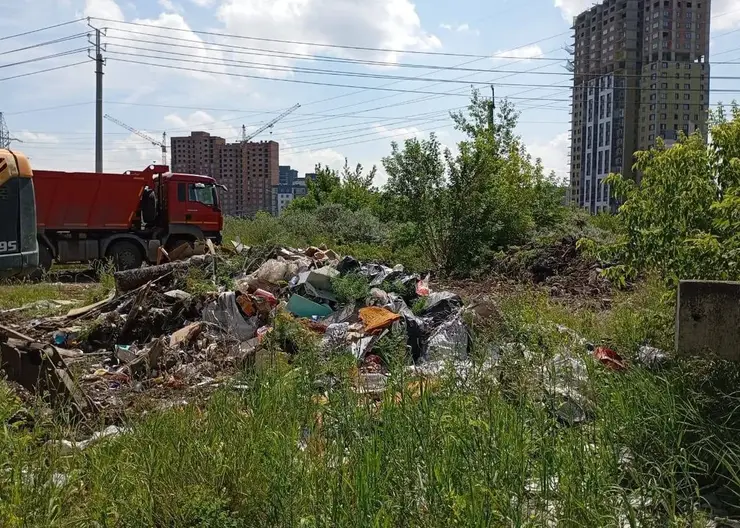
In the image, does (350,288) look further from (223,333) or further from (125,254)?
(125,254)

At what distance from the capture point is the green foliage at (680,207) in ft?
17.5

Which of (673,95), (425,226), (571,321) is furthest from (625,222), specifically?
(673,95)

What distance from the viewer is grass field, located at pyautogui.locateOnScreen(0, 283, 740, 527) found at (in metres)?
2.79

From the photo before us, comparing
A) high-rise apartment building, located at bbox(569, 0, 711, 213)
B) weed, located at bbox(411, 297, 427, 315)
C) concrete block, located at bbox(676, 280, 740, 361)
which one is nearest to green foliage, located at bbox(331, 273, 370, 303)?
weed, located at bbox(411, 297, 427, 315)

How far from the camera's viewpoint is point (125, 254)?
1764 cm

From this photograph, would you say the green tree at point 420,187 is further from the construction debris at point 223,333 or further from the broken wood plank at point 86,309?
the broken wood plank at point 86,309

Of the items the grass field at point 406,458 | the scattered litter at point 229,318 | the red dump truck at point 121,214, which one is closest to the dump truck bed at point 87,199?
the red dump truck at point 121,214

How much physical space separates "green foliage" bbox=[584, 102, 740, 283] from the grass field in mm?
Result: 1220

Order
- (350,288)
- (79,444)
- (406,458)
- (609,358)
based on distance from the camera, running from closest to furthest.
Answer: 1. (406,458)
2. (79,444)
3. (609,358)
4. (350,288)

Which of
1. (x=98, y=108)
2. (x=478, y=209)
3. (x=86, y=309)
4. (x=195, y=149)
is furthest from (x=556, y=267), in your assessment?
(x=195, y=149)

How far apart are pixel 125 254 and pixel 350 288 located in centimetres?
1101

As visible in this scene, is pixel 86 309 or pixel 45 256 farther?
pixel 45 256

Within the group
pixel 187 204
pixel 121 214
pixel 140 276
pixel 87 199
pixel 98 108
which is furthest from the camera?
pixel 98 108

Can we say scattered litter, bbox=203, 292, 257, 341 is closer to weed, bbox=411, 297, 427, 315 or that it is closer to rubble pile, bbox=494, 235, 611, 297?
weed, bbox=411, 297, 427, 315
